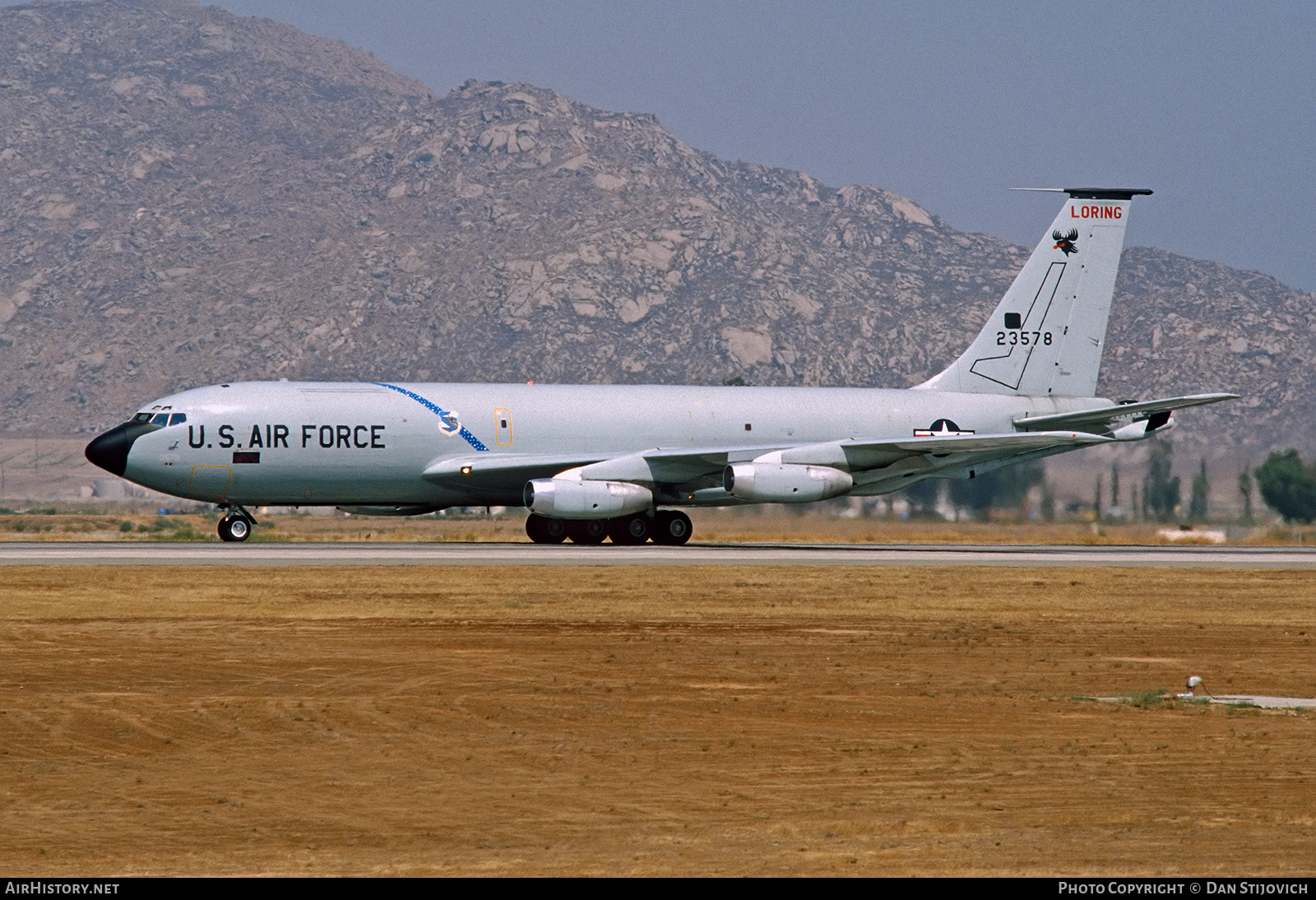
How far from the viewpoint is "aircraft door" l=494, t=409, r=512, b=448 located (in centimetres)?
4031

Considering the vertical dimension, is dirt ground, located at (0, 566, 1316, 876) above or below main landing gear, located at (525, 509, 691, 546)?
below

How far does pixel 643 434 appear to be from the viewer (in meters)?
41.7

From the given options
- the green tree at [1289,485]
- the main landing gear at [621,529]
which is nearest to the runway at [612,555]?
the main landing gear at [621,529]

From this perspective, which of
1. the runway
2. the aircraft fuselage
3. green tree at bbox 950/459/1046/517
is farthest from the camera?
green tree at bbox 950/459/1046/517

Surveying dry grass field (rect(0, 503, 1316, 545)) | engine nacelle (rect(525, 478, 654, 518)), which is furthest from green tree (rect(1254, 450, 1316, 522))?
engine nacelle (rect(525, 478, 654, 518))

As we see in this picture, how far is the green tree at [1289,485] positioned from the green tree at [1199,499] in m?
2.48

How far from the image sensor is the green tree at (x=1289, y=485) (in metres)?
50.3

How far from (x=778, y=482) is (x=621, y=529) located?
4362 mm

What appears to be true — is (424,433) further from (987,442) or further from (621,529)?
(987,442)

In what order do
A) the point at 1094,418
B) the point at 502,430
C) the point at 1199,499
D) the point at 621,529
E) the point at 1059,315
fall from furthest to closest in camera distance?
the point at 1199,499 → the point at 1059,315 → the point at 1094,418 → the point at 621,529 → the point at 502,430

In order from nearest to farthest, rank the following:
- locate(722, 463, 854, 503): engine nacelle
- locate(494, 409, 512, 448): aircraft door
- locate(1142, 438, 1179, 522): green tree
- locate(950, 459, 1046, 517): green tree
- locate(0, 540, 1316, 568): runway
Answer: locate(0, 540, 1316, 568): runway < locate(722, 463, 854, 503): engine nacelle < locate(494, 409, 512, 448): aircraft door < locate(950, 459, 1046, 517): green tree < locate(1142, 438, 1179, 522): green tree

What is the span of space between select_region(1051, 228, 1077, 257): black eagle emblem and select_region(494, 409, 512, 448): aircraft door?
1742 centimetres

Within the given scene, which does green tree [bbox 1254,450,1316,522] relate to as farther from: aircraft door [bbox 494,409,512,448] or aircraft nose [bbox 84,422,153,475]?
aircraft nose [bbox 84,422,153,475]

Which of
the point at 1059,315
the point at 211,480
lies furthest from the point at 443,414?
the point at 1059,315
